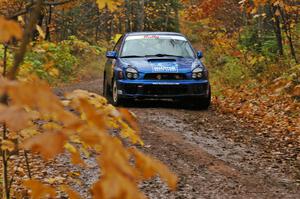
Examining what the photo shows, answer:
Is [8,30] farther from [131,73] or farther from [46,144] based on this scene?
[131,73]

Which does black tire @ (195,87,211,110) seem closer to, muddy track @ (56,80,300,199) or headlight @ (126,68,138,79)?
muddy track @ (56,80,300,199)

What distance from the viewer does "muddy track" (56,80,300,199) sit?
5660 millimetres

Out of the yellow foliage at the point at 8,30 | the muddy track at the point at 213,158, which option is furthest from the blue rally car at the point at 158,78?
the yellow foliage at the point at 8,30

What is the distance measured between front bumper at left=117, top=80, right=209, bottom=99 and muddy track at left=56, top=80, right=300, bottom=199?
38 cm

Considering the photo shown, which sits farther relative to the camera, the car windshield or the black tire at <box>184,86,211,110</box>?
the car windshield

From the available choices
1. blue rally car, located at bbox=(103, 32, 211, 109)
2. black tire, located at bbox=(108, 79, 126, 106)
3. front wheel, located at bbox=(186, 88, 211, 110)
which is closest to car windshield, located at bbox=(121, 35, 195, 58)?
blue rally car, located at bbox=(103, 32, 211, 109)

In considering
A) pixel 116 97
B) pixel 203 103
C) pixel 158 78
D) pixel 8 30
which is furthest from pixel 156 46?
pixel 8 30

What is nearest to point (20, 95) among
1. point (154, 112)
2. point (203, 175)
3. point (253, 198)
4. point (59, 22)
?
point (253, 198)

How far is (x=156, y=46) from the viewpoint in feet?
38.2

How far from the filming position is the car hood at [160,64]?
34.8 feet

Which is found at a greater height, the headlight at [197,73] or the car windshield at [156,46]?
the car windshield at [156,46]

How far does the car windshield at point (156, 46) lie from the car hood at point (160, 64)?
345 millimetres

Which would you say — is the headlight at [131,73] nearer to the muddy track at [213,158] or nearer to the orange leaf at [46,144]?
the muddy track at [213,158]

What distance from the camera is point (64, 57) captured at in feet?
73.8
